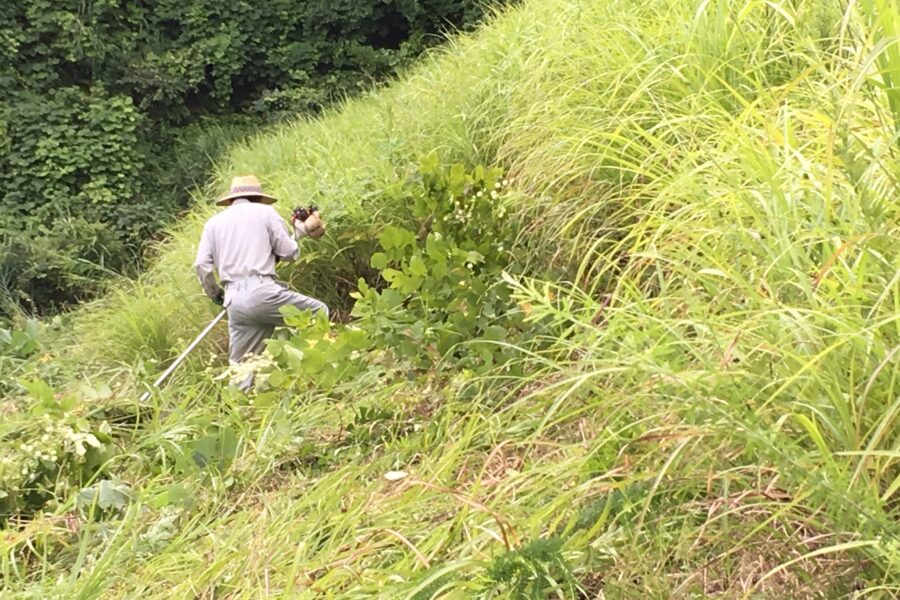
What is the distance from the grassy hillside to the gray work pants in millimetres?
450

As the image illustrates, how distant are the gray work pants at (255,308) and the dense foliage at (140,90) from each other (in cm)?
631

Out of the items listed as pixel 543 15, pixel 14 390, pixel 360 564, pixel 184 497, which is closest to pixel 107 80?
pixel 14 390

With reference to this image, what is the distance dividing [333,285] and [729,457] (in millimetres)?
3668

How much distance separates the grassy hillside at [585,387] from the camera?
1.41 m

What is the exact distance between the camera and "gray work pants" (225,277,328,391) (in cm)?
440

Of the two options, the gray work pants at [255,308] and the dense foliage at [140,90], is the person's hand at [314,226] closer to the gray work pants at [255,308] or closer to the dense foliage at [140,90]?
the gray work pants at [255,308]

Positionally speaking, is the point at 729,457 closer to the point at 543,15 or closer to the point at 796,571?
the point at 796,571

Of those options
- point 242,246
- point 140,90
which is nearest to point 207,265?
point 242,246

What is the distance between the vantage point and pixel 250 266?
4453 mm

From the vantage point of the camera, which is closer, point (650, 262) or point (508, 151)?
point (650, 262)

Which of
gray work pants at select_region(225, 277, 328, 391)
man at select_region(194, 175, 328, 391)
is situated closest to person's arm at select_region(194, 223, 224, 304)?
man at select_region(194, 175, 328, 391)

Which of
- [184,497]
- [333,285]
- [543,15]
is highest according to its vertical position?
[543,15]

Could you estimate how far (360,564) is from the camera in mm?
1827

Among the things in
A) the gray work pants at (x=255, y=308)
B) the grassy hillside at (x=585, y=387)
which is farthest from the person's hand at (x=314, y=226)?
A: the grassy hillside at (x=585, y=387)
